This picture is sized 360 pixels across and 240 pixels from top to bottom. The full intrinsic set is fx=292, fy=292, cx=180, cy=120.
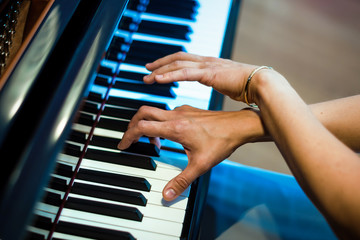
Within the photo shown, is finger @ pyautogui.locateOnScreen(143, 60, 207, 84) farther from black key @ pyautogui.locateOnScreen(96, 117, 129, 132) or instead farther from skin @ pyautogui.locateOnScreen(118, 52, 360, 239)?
black key @ pyautogui.locateOnScreen(96, 117, 129, 132)

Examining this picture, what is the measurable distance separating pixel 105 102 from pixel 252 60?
121cm

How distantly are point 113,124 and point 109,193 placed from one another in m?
0.24

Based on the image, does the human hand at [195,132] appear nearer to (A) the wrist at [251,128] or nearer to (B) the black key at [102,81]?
(A) the wrist at [251,128]

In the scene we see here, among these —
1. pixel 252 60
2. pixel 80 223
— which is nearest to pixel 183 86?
pixel 80 223

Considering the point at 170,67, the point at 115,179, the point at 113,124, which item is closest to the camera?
the point at 115,179

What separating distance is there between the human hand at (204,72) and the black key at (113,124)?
0.20 metres

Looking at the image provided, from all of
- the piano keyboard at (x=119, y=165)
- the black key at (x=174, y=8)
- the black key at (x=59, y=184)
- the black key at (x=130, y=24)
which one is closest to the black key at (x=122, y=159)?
the piano keyboard at (x=119, y=165)

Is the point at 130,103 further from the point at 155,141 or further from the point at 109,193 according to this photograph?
the point at 109,193

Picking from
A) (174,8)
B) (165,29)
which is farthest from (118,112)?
(174,8)

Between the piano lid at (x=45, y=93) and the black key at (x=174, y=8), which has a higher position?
the black key at (x=174, y=8)

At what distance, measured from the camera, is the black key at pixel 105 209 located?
852 mm

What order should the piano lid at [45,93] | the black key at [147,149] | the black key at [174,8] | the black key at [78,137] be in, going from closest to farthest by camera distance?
the piano lid at [45,93], the black key at [78,137], the black key at [147,149], the black key at [174,8]

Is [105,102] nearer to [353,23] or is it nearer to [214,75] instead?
[214,75]

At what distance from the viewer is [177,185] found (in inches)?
34.9
